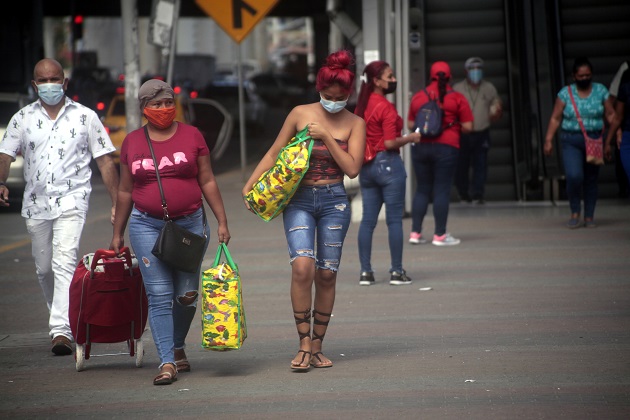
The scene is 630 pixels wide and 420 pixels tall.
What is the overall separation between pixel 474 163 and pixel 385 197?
6.18 metres

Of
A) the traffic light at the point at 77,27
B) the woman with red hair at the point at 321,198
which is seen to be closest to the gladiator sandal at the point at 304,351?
the woman with red hair at the point at 321,198

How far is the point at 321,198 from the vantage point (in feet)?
24.1

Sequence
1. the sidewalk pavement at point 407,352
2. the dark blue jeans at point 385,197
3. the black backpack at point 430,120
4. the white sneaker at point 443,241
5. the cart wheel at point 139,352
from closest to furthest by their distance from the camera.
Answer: the sidewalk pavement at point 407,352 → the cart wheel at point 139,352 → the dark blue jeans at point 385,197 → the black backpack at point 430,120 → the white sneaker at point 443,241

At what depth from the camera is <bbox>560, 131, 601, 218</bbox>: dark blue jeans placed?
44.2 feet

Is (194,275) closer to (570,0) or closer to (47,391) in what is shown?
(47,391)

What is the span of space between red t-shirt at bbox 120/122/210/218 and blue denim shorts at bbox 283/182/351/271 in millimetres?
610

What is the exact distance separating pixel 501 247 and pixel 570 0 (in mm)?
7882

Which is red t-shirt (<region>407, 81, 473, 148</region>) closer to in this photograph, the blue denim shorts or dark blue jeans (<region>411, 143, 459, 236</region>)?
dark blue jeans (<region>411, 143, 459, 236</region>)

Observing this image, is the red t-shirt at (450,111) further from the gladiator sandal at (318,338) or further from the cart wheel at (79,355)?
the cart wheel at (79,355)

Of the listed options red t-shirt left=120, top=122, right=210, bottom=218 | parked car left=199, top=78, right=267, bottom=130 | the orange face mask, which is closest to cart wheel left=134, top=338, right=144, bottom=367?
red t-shirt left=120, top=122, right=210, bottom=218

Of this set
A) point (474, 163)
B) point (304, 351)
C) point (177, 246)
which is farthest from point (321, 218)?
point (474, 163)

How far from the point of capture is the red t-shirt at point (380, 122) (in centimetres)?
1027

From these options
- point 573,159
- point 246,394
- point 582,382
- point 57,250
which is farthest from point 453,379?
point 573,159

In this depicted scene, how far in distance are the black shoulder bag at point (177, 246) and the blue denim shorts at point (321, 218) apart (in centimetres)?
57
